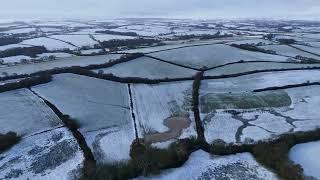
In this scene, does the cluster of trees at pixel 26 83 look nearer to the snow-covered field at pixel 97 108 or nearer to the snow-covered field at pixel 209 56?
the snow-covered field at pixel 97 108

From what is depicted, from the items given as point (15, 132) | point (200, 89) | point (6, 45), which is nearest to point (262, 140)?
point (200, 89)

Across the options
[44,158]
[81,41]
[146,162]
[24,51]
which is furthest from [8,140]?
[81,41]

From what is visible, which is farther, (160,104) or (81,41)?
(81,41)

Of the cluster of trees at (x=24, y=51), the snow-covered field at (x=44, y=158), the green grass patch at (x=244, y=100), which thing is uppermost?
the green grass patch at (x=244, y=100)

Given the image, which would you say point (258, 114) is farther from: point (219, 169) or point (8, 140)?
point (8, 140)

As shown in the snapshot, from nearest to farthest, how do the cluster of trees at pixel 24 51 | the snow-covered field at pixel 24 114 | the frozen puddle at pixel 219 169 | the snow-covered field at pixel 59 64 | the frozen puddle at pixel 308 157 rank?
the frozen puddle at pixel 219 169, the frozen puddle at pixel 308 157, the snow-covered field at pixel 24 114, the snow-covered field at pixel 59 64, the cluster of trees at pixel 24 51

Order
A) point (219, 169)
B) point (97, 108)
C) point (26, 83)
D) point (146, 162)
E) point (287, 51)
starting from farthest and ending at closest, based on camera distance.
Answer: point (287, 51), point (26, 83), point (97, 108), point (219, 169), point (146, 162)

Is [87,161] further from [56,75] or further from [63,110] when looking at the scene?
[56,75]

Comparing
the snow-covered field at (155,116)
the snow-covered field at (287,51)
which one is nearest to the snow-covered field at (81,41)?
the snow-covered field at (155,116)
